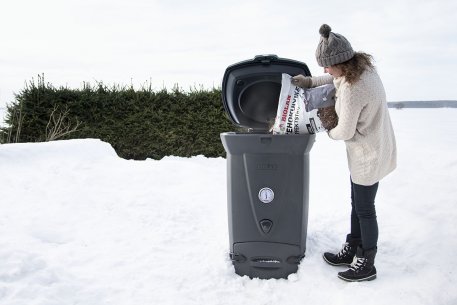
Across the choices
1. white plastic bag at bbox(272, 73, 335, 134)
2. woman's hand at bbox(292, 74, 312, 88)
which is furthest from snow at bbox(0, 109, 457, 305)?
woman's hand at bbox(292, 74, 312, 88)

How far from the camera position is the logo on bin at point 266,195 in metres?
2.61

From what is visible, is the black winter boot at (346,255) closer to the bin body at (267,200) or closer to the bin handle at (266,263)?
the bin body at (267,200)

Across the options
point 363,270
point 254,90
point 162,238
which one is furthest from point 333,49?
point 162,238

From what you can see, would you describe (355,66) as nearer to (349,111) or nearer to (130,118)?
(349,111)

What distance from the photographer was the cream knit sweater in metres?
2.21

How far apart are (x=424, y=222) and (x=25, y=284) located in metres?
3.18

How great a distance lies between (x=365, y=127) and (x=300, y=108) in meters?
0.43

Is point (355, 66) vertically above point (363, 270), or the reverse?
point (355, 66)

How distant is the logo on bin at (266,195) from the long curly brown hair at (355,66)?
2.87 ft

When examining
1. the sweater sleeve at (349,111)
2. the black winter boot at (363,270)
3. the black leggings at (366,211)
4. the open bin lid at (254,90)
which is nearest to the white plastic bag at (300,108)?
the sweater sleeve at (349,111)

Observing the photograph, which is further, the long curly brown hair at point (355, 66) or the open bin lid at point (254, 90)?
the open bin lid at point (254, 90)

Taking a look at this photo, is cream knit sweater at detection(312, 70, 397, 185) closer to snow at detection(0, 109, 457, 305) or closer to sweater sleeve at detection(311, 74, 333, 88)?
sweater sleeve at detection(311, 74, 333, 88)

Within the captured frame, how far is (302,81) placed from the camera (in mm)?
2619

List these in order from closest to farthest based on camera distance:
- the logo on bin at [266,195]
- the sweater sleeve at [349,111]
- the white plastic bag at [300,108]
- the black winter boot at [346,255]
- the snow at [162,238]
Answer: the sweater sleeve at [349,111] → the snow at [162,238] → the white plastic bag at [300,108] → the logo on bin at [266,195] → the black winter boot at [346,255]
